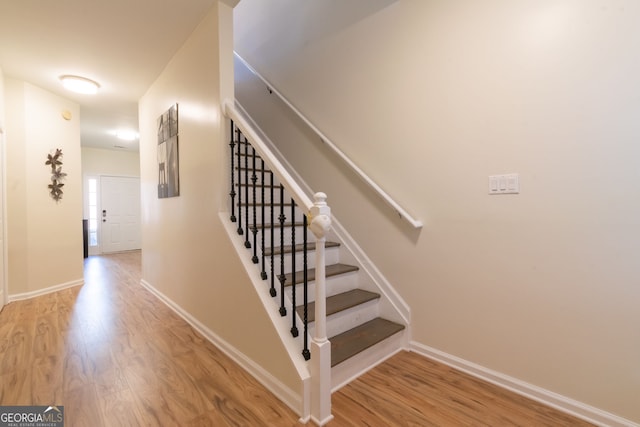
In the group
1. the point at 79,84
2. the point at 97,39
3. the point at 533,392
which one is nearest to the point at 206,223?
the point at 97,39

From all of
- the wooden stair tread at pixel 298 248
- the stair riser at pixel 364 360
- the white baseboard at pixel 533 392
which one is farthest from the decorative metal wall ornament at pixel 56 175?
the white baseboard at pixel 533 392

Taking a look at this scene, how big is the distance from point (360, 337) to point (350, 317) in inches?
6.5

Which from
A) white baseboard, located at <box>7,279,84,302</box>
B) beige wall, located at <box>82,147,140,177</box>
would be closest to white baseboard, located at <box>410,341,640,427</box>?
white baseboard, located at <box>7,279,84,302</box>

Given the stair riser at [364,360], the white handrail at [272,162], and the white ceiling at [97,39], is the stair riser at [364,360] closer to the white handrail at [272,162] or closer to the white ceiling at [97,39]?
the white handrail at [272,162]

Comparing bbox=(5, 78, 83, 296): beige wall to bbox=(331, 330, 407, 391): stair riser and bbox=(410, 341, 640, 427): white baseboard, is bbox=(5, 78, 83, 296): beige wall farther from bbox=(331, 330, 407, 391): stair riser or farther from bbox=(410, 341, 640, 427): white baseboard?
bbox=(410, 341, 640, 427): white baseboard

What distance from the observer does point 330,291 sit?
220cm

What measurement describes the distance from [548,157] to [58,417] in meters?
2.83

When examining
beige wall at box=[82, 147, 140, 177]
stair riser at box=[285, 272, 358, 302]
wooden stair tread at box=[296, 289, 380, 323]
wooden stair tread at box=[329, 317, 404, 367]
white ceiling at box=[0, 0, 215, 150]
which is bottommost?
wooden stair tread at box=[329, 317, 404, 367]

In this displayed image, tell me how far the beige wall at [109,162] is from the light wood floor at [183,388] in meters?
5.20

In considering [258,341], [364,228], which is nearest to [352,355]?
[258,341]

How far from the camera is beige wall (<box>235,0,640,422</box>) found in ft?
4.40

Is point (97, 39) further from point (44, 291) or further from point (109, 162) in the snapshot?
point (109, 162)

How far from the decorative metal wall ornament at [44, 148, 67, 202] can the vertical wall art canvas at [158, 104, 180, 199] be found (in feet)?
5.51

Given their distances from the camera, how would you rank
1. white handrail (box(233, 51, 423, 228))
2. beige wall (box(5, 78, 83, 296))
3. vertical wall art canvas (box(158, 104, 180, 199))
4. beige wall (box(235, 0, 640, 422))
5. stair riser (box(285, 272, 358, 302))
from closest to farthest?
beige wall (box(235, 0, 640, 422)) < white handrail (box(233, 51, 423, 228)) < stair riser (box(285, 272, 358, 302)) < vertical wall art canvas (box(158, 104, 180, 199)) < beige wall (box(5, 78, 83, 296))
